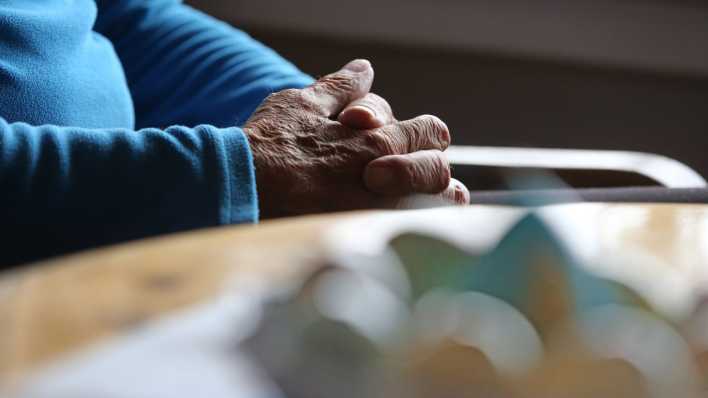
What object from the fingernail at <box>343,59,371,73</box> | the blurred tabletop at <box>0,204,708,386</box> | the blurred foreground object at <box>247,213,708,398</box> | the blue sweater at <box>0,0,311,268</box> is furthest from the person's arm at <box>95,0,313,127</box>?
the blurred foreground object at <box>247,213,708,398</box>

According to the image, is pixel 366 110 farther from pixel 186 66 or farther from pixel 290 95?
pixel 186 66

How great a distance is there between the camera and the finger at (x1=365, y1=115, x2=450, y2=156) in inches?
28.8

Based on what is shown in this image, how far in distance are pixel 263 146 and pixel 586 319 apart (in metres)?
0.40

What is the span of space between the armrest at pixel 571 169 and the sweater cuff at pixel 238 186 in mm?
413

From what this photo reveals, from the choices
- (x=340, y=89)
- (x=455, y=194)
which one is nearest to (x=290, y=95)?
(x=340, y=89)

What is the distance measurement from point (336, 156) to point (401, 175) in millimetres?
60

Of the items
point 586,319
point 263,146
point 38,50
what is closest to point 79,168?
point 263,146

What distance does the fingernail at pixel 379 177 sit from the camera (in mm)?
699

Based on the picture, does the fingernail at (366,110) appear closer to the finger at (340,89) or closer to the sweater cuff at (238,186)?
the finger at (340,89)

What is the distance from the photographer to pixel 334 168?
27.2 inches

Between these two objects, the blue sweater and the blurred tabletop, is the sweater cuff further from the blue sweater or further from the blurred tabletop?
the blurred tabletop

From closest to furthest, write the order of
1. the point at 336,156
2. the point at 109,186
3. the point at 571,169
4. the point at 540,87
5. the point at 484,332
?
the point at 484,332
the point at 109,186
the point at 336,156
the point at 571,169
the point at 540,87

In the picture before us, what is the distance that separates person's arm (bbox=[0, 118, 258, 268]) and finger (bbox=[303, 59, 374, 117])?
0.71 ft

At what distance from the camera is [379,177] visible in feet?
2.30
